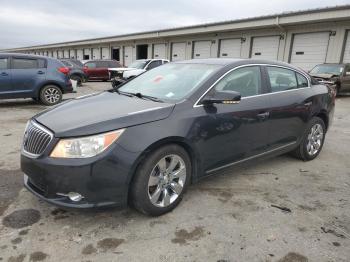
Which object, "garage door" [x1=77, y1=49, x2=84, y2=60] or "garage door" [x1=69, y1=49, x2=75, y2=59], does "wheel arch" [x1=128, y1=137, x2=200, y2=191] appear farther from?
"garage door" [x1=69, y1=49, x2=75, y2=59]

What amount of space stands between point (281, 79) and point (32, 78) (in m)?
7.52

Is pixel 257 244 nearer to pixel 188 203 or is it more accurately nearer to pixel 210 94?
pixel 188 203

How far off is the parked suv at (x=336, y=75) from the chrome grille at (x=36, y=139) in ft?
42.5

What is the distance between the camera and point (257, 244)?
Result: 8.70 ft


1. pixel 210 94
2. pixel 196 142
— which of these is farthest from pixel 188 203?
pixel 210 94

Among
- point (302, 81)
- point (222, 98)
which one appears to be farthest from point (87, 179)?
point (302, 81)

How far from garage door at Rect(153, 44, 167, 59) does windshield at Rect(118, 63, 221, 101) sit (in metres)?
24.5

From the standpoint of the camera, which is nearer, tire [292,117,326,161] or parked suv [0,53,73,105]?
tire [292,117,326,161]

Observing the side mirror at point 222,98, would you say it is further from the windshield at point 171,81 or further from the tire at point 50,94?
the tire at point 50,94

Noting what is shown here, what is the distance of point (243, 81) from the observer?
12.3ft

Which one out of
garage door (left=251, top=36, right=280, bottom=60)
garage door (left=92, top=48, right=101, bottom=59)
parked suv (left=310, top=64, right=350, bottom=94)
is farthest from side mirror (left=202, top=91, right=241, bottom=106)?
garage door (left=92, top=48, right=101, bottom=59)

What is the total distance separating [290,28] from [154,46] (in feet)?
47.5

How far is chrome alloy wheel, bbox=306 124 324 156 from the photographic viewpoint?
476 centimetres

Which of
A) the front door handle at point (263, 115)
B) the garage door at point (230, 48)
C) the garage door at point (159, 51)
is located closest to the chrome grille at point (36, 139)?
the front door handle at point (263, 115)
